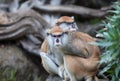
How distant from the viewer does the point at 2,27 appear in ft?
30.4

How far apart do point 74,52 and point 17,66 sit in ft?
11.7

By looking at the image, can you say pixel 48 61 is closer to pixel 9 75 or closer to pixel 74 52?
pixel 74 52

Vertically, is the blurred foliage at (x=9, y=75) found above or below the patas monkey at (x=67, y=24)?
below

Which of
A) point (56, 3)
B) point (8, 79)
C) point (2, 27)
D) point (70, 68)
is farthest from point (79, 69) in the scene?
point (56, 3)

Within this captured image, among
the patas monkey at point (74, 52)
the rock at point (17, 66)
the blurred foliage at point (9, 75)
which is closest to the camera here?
the patas monkey at point (74, 52)

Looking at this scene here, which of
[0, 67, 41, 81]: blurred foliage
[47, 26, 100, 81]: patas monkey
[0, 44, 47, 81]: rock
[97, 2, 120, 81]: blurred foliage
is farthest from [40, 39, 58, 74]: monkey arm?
[0, 44, 47, 81]: rock

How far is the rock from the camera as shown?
29.9 feet

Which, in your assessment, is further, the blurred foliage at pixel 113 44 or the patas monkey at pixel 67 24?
the patas monkey at pixel 67 24

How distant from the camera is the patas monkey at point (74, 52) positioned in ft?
19.2

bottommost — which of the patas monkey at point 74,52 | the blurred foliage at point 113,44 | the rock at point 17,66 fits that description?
the rock at point 17,66

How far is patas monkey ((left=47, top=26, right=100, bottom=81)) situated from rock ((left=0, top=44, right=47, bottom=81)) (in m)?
3.00

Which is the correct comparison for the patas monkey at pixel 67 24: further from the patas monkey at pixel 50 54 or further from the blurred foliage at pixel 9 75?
the blurred foliage at pixel 9 75

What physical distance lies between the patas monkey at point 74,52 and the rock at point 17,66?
9.83 feet

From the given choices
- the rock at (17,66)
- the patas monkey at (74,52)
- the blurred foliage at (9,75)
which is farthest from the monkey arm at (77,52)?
the rock at (17,66)
